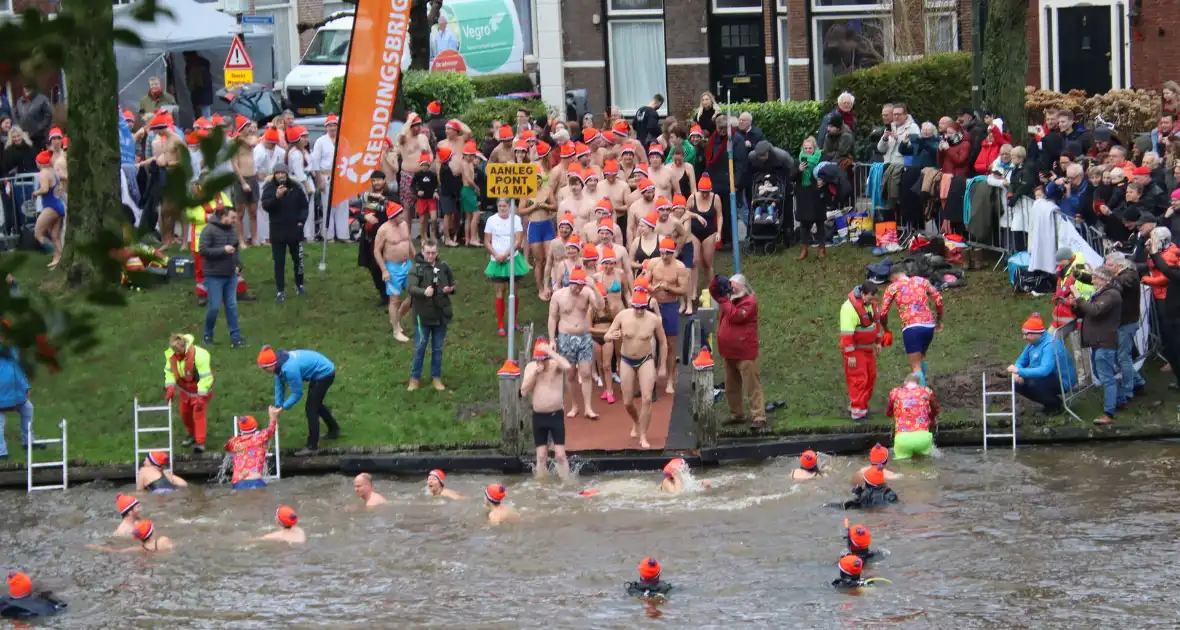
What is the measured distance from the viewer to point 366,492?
55.5 ft

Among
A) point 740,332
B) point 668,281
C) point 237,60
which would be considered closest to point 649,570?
point 740,332

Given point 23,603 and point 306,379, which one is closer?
point 23,603

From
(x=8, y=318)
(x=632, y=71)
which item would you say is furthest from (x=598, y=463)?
(x=632, y=71)

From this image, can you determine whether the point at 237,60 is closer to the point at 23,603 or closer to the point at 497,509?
the point at 497,509

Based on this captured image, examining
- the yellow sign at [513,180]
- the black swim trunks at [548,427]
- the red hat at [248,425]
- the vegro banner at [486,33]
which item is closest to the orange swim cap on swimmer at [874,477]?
the black swim trunks at [548,427]

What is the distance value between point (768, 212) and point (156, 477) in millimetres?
10592

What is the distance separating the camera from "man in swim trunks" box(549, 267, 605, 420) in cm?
1836

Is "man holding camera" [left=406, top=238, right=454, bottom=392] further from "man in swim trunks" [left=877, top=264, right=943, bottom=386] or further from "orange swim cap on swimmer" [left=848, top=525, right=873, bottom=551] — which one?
"orange swim cap on swimmer" [left=848, top=525, right=873, bottom=551]

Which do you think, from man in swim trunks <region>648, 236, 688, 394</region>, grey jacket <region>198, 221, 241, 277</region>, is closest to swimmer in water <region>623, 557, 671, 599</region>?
man in swim trunks <region>648, 236, 688, 394</region>

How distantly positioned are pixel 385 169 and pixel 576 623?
12760 millimetres

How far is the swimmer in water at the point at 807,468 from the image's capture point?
1700 centimetres

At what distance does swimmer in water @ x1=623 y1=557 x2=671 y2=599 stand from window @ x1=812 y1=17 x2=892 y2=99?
899 inches

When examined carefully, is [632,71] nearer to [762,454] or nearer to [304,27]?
[304,27]

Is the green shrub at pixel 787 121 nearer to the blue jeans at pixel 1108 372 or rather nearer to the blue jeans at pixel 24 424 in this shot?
the blue jeans at pixel 1108 372
